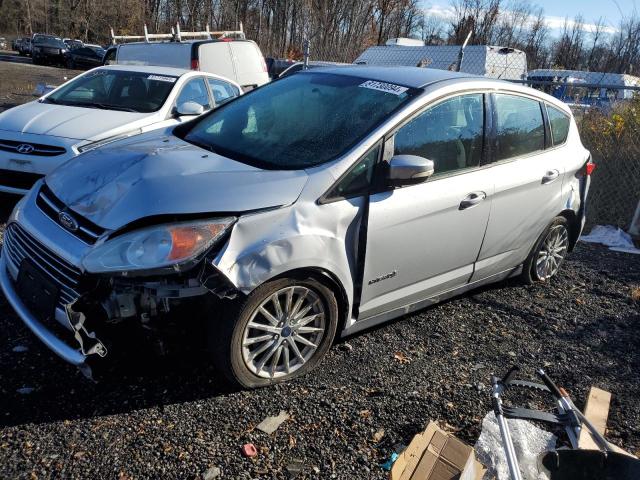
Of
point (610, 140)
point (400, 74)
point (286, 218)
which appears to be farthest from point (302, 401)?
point (610, 140)

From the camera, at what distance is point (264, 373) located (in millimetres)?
3096

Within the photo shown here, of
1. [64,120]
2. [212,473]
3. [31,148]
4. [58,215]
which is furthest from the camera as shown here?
[64,120]

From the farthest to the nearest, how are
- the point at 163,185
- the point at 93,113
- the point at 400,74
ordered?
the point at 93,113
the point at 400,74
the point at 163,185

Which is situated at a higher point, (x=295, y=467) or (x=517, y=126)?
(x=517, y=126)

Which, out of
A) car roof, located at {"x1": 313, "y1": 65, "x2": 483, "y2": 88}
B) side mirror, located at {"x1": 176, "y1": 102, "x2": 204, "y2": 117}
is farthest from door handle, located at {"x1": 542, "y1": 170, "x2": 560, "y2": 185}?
side mirror, located at {"x1": 176, "y1": 102, "x2": 204, "y2": 117}

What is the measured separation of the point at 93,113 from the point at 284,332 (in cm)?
433

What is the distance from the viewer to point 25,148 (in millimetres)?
5449

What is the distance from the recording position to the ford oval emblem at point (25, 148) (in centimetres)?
543

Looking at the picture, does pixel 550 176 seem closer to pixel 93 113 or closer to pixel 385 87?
pixel 385 87

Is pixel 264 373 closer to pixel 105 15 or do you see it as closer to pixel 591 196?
pixel 591 196

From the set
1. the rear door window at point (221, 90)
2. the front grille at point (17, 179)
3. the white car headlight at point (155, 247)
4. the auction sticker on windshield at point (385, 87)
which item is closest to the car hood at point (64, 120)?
the front grille at point (17, 179)

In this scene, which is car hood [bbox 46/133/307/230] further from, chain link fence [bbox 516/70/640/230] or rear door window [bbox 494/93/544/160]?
chain link fence [bbox 516/70/640/230]

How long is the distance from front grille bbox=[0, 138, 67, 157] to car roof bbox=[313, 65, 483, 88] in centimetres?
288

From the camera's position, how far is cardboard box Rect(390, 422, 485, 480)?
2490 millimetres
